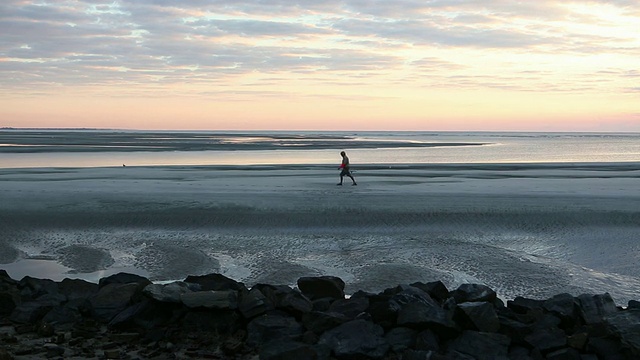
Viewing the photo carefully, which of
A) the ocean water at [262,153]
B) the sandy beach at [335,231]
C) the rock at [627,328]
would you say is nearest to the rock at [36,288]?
the sandy beach at [335,231]

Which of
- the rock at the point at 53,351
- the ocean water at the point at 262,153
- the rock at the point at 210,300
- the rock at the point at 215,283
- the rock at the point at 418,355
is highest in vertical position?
the rock at the point at 210,300

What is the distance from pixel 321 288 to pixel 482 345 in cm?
293

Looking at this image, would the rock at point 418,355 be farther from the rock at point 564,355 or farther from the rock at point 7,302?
the rock at point 7,302

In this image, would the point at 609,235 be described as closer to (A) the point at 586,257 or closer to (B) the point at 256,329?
(A) the point at 586,257

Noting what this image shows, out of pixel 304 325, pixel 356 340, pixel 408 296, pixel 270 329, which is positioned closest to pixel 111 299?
pixel 270 329

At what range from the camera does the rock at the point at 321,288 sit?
10000mm

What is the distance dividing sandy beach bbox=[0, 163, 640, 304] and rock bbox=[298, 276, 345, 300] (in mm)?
1450

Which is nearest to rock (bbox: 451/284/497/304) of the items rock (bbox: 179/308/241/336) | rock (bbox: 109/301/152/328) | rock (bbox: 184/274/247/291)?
rock (bbox: 179/308/241/336)

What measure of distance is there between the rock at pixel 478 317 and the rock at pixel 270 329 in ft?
6.73

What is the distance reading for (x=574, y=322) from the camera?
→ 883cm

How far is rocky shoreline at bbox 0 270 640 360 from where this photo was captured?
25.4 feet

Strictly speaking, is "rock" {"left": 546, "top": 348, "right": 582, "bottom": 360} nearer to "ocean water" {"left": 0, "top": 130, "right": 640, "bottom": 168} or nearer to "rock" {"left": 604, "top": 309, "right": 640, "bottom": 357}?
"rock" {"left": 604, "top": 309, "right": 640, "bottom": 357}

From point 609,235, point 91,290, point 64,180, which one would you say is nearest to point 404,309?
point 91,290

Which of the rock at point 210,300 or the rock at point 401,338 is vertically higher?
the rock at point 210,300
